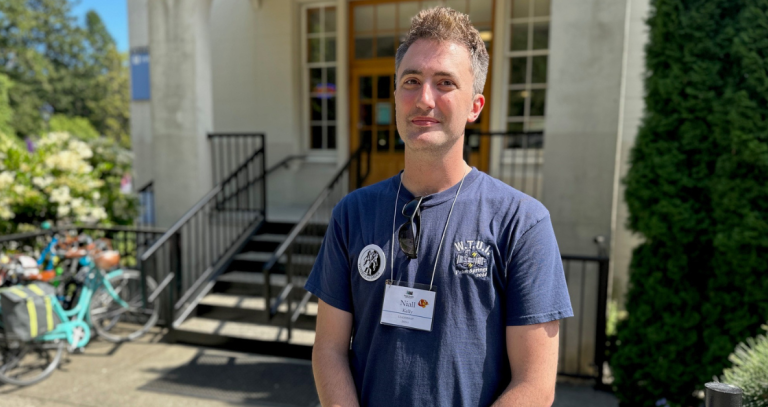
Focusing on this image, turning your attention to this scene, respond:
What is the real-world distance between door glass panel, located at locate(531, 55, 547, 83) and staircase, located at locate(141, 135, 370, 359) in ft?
9.10

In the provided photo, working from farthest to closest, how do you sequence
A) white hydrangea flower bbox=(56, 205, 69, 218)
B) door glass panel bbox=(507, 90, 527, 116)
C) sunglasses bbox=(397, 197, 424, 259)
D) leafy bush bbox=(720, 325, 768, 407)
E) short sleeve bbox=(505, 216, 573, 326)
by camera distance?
1. door glass panel bbox=(507, 90, 527, 116)
2. white hydrangea flower bbox=(56, 205, 69, 218)
3. leafy bush bbox=(720, 325, 768, 407)
4. sunglasses bbox=(397, 197, 424, 259)
5. short sleeve bbox=(505, 216, 573, 326)

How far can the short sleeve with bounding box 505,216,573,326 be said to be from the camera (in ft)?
4.31

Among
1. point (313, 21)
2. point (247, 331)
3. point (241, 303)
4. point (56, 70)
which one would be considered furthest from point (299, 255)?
point (56, 70)

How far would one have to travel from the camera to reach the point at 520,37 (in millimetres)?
7195

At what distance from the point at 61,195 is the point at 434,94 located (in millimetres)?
5792

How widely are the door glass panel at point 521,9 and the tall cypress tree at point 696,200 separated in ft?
10.8

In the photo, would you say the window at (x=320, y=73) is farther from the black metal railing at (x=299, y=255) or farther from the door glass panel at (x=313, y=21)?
the black metal railing at (x=299, y=255)

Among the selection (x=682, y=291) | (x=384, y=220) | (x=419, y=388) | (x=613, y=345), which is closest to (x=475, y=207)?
(x=384, y=220)

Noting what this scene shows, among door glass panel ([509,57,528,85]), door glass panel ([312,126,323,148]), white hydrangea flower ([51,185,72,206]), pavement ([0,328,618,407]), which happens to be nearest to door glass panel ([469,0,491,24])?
door glass panel ([509,57,528,85])

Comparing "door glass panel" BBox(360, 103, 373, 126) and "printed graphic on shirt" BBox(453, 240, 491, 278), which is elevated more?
"door glass panel" BBox(360, 103, 373, 126)

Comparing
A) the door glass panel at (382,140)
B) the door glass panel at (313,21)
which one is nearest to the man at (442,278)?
the door glass panel at (382,140)

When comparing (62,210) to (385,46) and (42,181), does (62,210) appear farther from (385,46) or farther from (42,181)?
(385,46)

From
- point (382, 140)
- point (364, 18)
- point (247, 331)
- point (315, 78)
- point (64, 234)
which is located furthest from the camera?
point (315, 78)

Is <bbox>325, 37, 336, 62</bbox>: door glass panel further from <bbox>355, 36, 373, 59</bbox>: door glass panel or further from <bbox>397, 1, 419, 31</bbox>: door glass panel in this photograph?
<bbox>397, 1, 419, 31</bbox>: door glass panel
